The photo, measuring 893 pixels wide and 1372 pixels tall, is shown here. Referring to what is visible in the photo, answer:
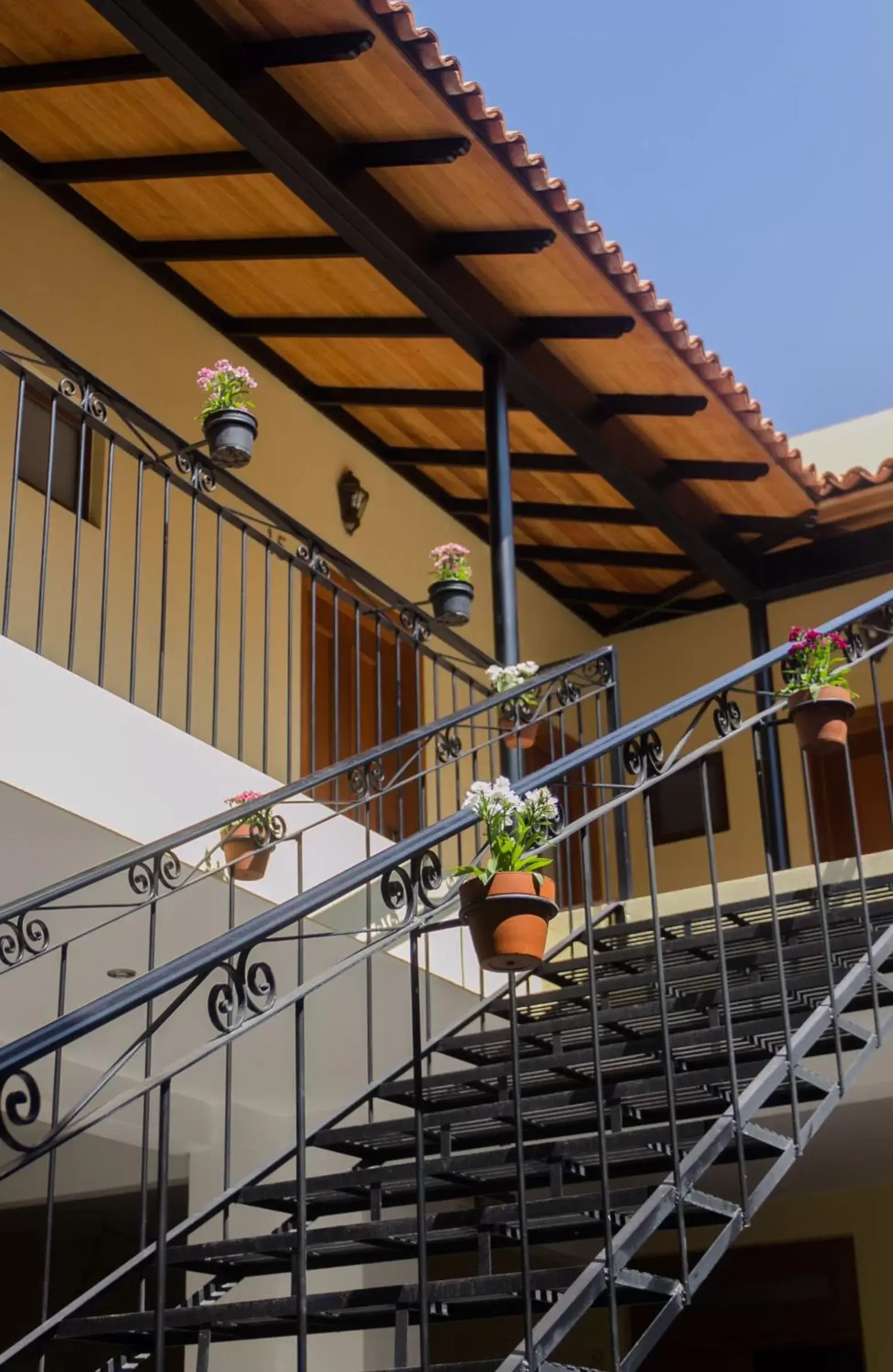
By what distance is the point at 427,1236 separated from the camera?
11.4 ft

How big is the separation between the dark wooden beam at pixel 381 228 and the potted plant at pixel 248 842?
2.49 m

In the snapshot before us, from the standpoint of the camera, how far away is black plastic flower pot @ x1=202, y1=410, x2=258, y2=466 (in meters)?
5.81

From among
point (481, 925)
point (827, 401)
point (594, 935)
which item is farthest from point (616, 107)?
point (481, 925)

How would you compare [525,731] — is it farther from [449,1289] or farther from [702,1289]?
[702,1289]

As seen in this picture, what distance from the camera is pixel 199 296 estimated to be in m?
7.93

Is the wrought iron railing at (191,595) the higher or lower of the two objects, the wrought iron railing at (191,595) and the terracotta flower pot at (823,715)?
the higher

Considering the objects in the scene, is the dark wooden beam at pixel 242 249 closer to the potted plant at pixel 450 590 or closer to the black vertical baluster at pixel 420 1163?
the potted plant at pixel 450 590

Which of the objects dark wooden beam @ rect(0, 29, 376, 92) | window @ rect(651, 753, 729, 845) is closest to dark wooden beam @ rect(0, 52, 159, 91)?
dark wooden beam @ rect(0, 29, 376, 92)

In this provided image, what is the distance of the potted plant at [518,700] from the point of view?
6.10 m

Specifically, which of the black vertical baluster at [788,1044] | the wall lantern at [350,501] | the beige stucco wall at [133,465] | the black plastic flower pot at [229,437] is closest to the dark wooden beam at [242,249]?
the beige stucco wall at [133,465]

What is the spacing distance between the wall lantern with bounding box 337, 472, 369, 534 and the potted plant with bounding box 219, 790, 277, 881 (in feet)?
A: 13.1

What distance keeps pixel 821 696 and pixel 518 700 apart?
1.52m

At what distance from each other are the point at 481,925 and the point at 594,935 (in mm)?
2406

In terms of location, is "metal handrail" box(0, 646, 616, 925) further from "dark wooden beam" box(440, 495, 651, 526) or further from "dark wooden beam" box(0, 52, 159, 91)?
"dark wooden beam" box(440, 495, 651, 526)
